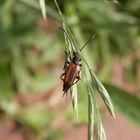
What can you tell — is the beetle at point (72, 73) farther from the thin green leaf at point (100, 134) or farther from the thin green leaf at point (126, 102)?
the thin green leaf at point (126, 102)

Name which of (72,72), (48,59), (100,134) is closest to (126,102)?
(72,72)

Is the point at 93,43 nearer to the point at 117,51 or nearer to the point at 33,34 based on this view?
the point at 117,51

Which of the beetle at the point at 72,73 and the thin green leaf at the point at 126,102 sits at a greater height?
the beetle at the point at 72,73

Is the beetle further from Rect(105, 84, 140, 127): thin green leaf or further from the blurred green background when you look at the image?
the blurred green background

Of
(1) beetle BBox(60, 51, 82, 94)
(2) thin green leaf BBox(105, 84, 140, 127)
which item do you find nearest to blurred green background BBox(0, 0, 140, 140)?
(2) thin green leaf BBox(105, 84, 140, 127)

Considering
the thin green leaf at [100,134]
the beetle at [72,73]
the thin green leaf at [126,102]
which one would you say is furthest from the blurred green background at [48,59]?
the thin green leaf at [100,134]

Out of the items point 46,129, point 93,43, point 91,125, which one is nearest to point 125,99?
point 91,125

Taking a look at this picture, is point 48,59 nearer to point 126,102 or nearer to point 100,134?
point 126,102
